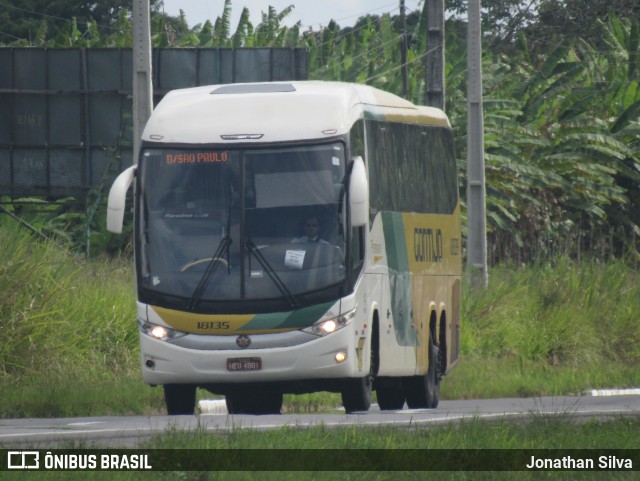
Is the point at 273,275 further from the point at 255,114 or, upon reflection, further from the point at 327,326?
the point at 255,114

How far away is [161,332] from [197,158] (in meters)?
1.83

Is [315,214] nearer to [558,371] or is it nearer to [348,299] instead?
[348,299]

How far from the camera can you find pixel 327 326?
15.4 metres

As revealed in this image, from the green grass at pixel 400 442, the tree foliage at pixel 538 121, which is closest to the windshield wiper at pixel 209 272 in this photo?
the green grass at pixel 400 442

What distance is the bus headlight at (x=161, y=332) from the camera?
50.9ft

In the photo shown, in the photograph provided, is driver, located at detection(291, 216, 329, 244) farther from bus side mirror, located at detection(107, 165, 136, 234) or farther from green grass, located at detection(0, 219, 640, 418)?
green grass, located at detection(0, 219, 640, 418)

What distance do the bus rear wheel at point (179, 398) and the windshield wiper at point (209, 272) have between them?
118 centimetres

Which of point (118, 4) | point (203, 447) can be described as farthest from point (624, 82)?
point (118, 4)

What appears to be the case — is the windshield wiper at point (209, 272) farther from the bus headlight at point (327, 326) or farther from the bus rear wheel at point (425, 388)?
the bus rear wheel at point (425, 388)

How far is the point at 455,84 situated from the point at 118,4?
118 feet

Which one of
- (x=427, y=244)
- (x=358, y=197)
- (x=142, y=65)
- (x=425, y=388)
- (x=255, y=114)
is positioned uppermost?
(x=142, y=65)

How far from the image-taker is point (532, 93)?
3791 centimetres

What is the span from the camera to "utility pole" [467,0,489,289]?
88.7 feet

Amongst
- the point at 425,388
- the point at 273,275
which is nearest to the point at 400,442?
the point at 273,275
